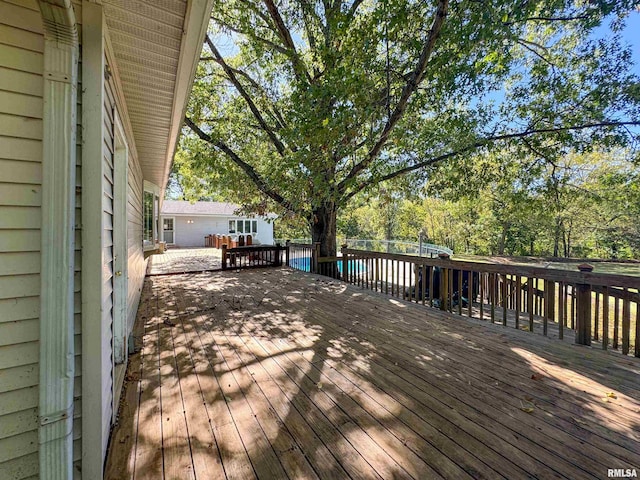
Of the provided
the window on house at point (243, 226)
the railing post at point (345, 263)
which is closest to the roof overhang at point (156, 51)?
the railing post at point (345, 263)

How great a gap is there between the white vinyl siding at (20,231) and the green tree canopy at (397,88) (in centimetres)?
404

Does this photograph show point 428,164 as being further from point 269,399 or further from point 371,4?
point 269,399

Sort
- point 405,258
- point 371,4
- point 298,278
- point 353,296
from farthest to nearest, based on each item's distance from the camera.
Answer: point 298,278
point 371,4
point 353,296
point 405,258

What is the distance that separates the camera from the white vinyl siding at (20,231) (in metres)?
1.28

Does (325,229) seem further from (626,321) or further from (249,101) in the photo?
(626,321)

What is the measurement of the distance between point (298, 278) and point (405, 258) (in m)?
3.33

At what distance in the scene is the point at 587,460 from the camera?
167 cm

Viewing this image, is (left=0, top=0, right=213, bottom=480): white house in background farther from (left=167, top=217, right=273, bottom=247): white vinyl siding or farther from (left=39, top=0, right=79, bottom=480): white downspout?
(left=167, top=217, right=273, bottom=247): white vinyl siding

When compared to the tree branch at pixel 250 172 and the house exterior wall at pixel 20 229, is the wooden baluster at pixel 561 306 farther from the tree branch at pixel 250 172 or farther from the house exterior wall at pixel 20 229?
the tree branch at pixel 250 172

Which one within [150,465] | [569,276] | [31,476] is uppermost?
[569,276]

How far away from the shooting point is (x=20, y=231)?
1.32m

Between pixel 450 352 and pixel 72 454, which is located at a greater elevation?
pixel 72 454

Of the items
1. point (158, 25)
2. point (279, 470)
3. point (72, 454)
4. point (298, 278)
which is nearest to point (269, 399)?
point (279, 470)

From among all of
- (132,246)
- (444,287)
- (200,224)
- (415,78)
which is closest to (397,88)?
(415,78)
